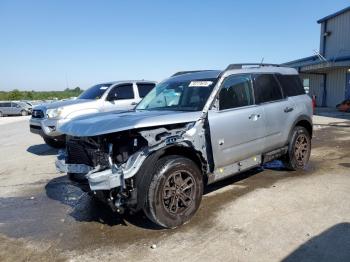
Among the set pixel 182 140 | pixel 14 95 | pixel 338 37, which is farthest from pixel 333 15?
pixel 14 95

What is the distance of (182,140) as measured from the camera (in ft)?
14.2

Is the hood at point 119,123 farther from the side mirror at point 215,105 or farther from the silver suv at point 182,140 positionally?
the side mirror at point 215,105

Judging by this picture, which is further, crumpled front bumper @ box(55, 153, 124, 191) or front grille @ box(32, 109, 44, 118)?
front grille @ box(32, 109, 44, 118)

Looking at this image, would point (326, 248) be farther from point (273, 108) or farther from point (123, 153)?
point (273, 108)

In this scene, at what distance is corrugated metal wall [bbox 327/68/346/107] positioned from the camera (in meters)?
25.4

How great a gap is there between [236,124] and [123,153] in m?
1.77

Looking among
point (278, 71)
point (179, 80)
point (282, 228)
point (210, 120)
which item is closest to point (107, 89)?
point (179, 80)

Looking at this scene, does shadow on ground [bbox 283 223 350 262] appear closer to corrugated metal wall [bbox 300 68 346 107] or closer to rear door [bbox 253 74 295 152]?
rear door [bbox 253 74 295 152]

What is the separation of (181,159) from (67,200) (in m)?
2.44

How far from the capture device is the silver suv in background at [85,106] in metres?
8.88

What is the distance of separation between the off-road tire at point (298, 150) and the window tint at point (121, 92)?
5249mm

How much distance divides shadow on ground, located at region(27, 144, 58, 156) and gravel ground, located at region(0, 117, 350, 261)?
3.35 meters

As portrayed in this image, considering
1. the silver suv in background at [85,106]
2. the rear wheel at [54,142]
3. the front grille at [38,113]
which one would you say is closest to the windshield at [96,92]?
the silver suv in background at [85,106]

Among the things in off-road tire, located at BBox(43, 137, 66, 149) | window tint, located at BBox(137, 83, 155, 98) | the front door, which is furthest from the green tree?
off-road tire, located at BBox(43, 137, 66, 149)
